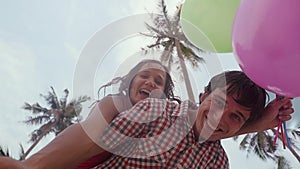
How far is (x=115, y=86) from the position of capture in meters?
1.59

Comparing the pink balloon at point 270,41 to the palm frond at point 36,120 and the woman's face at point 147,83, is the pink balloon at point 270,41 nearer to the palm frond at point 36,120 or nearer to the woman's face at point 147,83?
the woman's face at point 147,83

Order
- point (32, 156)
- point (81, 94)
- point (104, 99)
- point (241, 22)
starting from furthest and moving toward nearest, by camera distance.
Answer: point (81, 94), point (104, 99), point (241, 22), point (32, 156)

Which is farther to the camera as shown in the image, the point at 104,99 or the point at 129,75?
the point at 129,75

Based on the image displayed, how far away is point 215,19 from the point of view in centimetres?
169

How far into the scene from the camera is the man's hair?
1.49 metres

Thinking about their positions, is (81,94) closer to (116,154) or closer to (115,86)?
(115,86)

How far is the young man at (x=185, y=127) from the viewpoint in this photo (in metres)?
1.35

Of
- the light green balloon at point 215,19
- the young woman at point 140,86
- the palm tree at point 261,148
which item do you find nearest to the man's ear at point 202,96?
the young woman at point 140,86

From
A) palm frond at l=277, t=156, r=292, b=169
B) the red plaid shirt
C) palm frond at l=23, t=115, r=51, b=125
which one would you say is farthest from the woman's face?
palm frond at l=23, t=115, r=51, b=125

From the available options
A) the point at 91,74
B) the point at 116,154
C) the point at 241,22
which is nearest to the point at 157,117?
the point at 116,154

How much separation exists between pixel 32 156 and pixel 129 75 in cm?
54

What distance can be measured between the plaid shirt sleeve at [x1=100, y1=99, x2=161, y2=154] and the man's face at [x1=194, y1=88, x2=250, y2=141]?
0.64ft

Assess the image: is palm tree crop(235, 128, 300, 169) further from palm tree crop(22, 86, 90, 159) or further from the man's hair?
the man's hair

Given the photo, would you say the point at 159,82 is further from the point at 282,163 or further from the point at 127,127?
the point at 282,163
